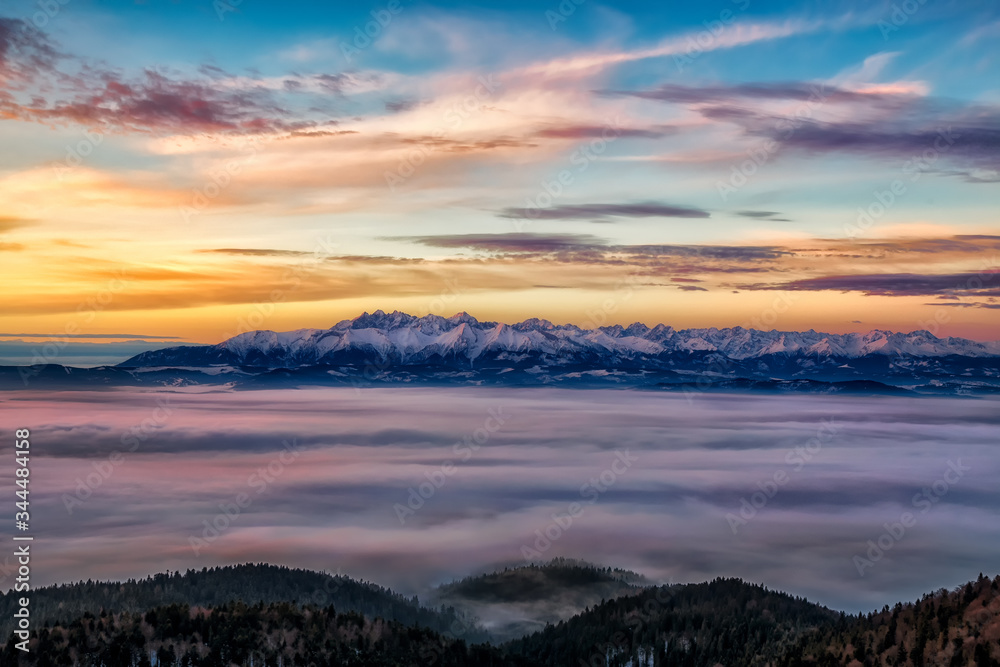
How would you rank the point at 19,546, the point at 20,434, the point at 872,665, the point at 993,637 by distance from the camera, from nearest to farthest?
1. the point at 19,546
2. the point at 20,434
3. the point at 993,637
4. the point at 872,665

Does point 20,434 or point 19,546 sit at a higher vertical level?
point 20,434

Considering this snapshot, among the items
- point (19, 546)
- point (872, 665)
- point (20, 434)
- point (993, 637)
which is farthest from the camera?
point (872, 665)

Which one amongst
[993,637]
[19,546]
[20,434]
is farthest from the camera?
[993,637]

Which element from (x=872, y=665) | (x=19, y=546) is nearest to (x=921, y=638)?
(x=872, y=665)

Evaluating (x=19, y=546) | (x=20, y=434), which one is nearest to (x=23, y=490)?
(x=20, y=434)

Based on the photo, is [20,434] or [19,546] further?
[20,434]

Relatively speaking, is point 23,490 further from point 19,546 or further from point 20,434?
point 19,546

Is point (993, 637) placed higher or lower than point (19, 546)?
lower

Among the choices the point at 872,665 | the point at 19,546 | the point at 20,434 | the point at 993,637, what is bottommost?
the point at 872,665

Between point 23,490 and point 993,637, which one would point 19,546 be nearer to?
point 23,490
